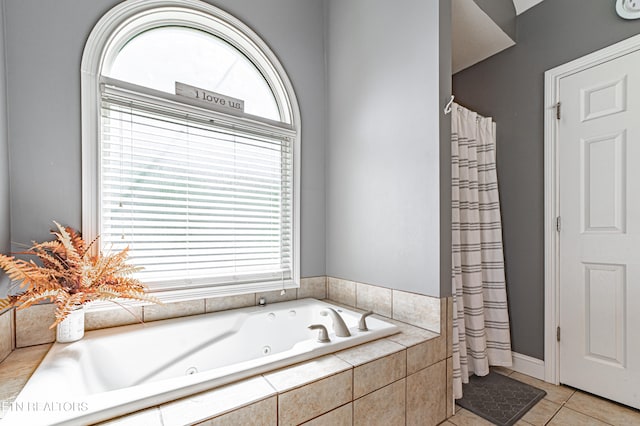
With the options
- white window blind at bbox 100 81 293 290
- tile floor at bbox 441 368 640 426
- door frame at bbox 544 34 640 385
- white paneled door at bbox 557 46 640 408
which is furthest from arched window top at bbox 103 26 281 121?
tile floor at bbox 441 368 640 426

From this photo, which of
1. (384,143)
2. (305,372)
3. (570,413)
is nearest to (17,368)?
(305,372)

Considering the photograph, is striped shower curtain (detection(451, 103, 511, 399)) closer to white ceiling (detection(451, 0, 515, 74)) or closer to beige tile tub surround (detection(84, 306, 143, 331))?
white ceiling (detection(451, 0, 515, 74))

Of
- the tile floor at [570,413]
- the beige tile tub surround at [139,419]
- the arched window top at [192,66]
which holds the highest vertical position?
the arched window top at [192,66]

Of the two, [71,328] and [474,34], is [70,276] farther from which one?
[474,34]

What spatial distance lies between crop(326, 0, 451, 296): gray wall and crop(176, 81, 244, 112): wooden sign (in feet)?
2.33

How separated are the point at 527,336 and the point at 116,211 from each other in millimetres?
2741

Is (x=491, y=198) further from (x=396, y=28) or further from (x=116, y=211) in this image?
(x=116, y=211)

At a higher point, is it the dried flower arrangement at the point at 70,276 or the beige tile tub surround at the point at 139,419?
the dried flower arrangement at the point at 70,276

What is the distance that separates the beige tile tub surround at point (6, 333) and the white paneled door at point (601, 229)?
2.95 meters

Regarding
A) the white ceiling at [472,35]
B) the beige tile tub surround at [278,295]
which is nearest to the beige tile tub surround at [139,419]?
the beige tile tub surround at [278,295]

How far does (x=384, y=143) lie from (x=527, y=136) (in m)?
1.15

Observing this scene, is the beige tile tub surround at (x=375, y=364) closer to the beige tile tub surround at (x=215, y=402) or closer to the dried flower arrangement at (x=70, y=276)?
the beige tile tub surround at (x=215, y=402)

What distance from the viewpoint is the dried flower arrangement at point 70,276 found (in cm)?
112

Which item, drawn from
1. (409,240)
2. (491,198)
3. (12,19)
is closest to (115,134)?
(12,19)
